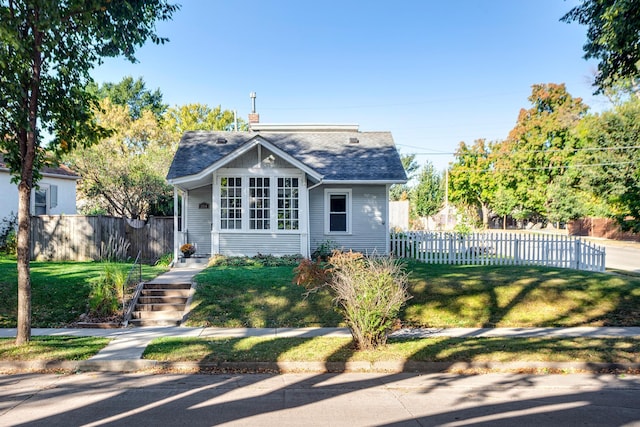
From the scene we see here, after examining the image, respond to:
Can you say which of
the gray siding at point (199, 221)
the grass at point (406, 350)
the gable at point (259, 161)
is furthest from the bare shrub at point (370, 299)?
the gray siding at point (199, 221)

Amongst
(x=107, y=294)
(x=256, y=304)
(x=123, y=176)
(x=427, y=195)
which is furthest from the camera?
(x=427, y=195)

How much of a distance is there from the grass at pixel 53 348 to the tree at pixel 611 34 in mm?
12715

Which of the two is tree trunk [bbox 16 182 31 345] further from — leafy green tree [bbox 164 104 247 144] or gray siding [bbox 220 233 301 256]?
leafy green tree [bbox 164 104 247 144]

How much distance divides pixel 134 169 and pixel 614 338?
2200cm

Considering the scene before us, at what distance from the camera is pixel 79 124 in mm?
8516

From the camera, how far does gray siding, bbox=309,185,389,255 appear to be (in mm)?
17203

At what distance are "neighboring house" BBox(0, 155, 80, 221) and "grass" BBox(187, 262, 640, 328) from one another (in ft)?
43.4

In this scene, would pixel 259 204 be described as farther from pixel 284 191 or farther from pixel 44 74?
pixel 44 74

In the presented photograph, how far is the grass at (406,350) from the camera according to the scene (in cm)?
705

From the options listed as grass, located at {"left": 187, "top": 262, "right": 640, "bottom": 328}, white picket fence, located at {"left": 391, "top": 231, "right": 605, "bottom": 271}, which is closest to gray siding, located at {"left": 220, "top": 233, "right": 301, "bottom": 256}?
grass, located at {"left": 187, "top": 262, "right": 640, "bottom": 328}

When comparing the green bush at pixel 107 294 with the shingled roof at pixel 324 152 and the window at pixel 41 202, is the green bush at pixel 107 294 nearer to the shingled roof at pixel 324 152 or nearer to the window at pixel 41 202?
the shingled roof at pixel 324 152

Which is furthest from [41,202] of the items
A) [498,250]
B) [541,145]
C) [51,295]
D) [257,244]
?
[541,145]

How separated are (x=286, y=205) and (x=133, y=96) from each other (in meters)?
43.3

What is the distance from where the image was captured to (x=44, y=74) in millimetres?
8383
